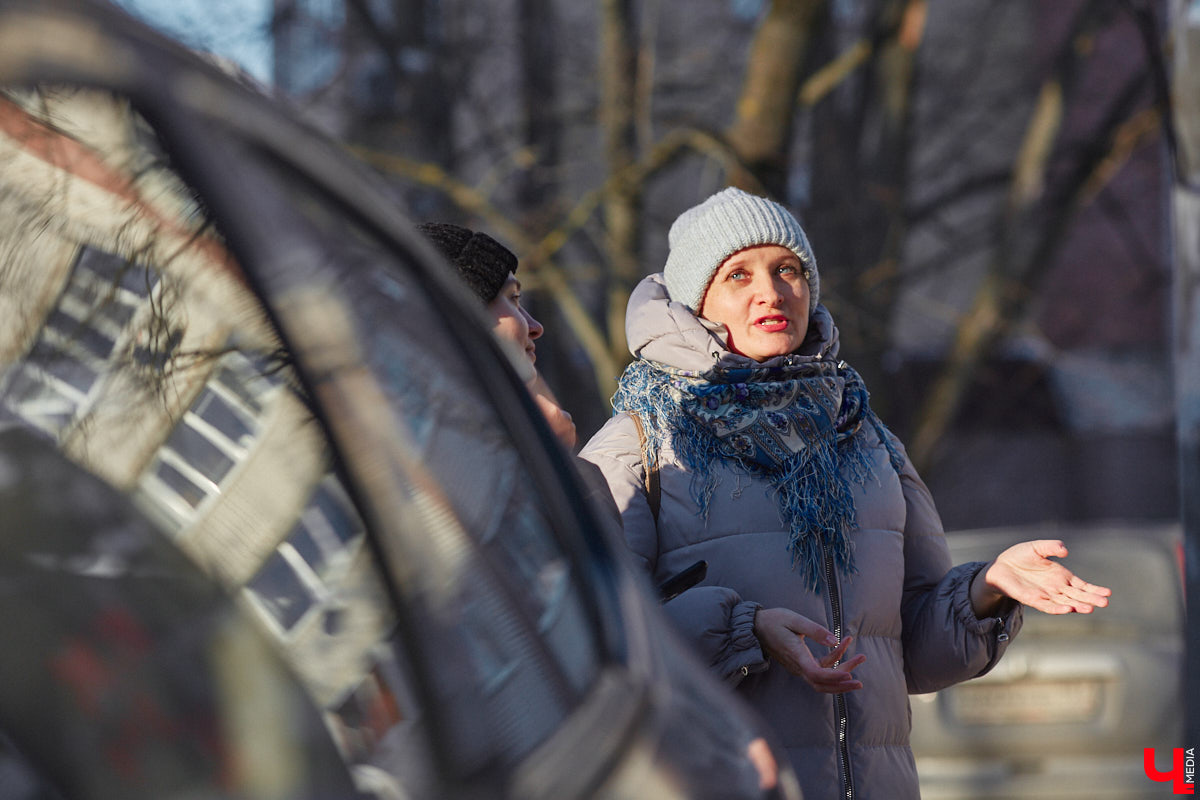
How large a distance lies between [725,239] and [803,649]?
932mm

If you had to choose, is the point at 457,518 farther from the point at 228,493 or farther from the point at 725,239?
the point at 725,239

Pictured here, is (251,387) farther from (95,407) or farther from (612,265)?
(612,265)

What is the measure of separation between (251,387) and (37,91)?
26 centimetres

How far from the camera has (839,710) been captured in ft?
7.97

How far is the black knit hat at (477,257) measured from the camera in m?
2.61

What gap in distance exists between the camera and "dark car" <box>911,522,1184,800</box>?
5.18 meters

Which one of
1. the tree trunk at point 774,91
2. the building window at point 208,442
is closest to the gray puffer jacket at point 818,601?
the building window at point 208,442

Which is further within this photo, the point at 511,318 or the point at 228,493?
the point at 511,318

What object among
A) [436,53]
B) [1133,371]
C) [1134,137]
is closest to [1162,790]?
[1134,137]

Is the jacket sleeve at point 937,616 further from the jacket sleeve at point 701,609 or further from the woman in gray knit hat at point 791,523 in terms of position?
the jacket sleeve at point 701,609

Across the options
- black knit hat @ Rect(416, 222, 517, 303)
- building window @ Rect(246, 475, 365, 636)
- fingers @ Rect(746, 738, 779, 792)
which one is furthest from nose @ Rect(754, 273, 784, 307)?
building window @ Rect(246, 475, 365, 636)

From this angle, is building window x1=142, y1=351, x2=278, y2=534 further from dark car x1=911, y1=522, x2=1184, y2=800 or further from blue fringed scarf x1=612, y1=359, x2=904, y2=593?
dark car x1=911, y1=522, x2=1184, y2=800

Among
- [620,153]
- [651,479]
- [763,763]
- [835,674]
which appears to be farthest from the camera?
[620,153]

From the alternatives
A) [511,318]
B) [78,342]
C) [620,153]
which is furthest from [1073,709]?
[620,153]
